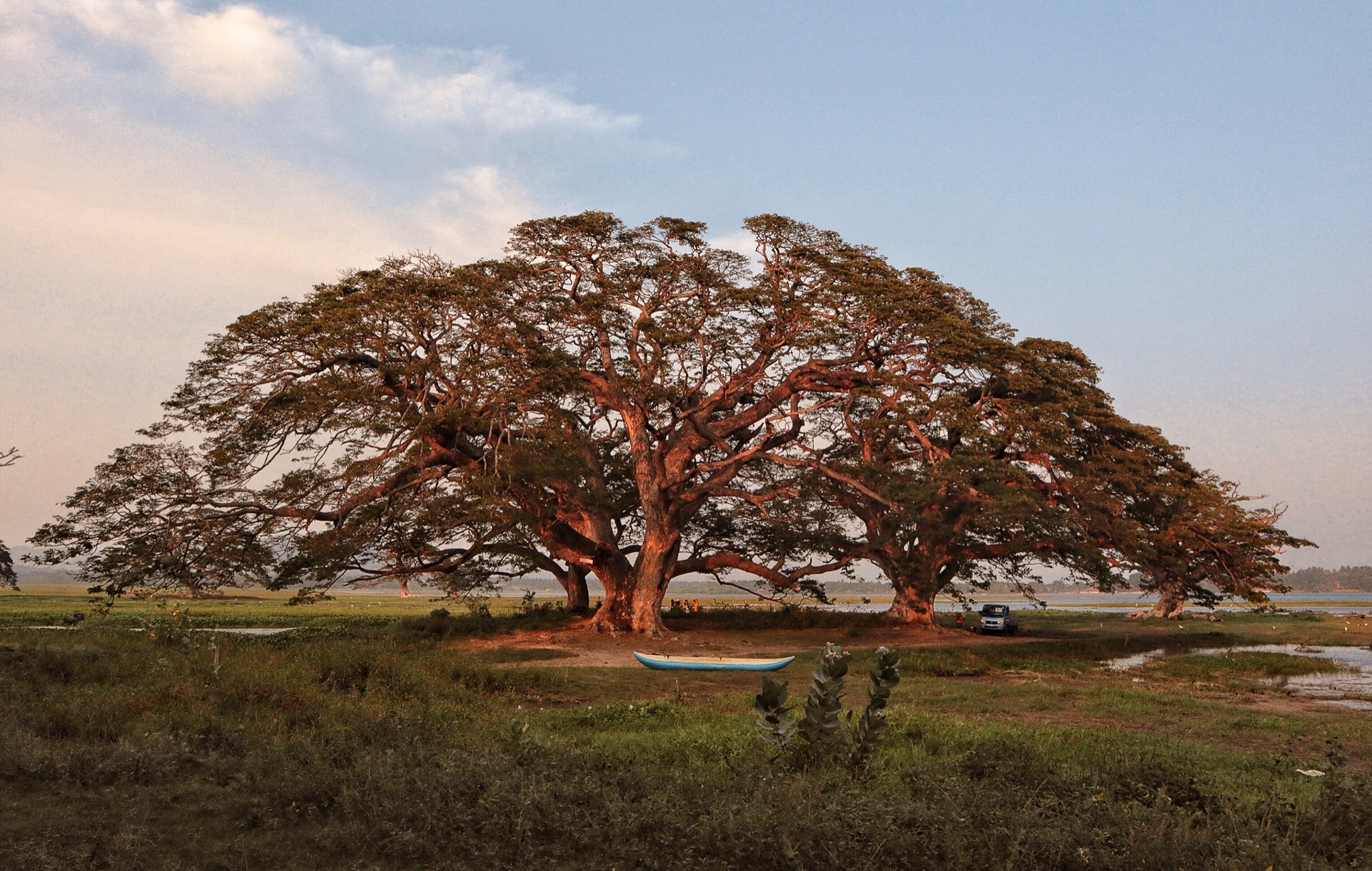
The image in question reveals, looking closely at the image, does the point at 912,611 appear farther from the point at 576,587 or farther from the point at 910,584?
the point at 576,587

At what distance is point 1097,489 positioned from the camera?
26.2m

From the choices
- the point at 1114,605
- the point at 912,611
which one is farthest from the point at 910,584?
the point at 1114,605

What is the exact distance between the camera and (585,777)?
7.51m

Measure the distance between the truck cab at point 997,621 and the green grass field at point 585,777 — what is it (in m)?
18.3

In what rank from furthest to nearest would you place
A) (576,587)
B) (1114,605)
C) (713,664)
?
1. (1114,605)
2. (576,587)
3. (713,664)

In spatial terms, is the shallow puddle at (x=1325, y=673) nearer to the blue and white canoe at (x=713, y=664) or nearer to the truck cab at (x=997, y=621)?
the truck cab at (x=997, y=621)

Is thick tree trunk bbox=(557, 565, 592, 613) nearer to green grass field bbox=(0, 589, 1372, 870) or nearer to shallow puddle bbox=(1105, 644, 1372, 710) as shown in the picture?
shallow puddle bbox=(1105, 644, 1372, 710)

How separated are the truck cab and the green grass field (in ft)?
60.0

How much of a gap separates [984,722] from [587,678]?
7.46 meters

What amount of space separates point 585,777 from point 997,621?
29070mm

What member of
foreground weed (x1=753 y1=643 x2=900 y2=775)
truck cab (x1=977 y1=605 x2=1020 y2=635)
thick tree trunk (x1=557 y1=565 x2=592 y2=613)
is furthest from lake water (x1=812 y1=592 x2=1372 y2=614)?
foreground weed (x1=753 y1=643 x2=900 y2=775)

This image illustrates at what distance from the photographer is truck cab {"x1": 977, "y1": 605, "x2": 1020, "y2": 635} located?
33750 mm

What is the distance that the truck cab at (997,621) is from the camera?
33750 millimetres

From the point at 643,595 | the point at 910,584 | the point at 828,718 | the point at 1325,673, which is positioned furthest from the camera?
the point at 910,584
